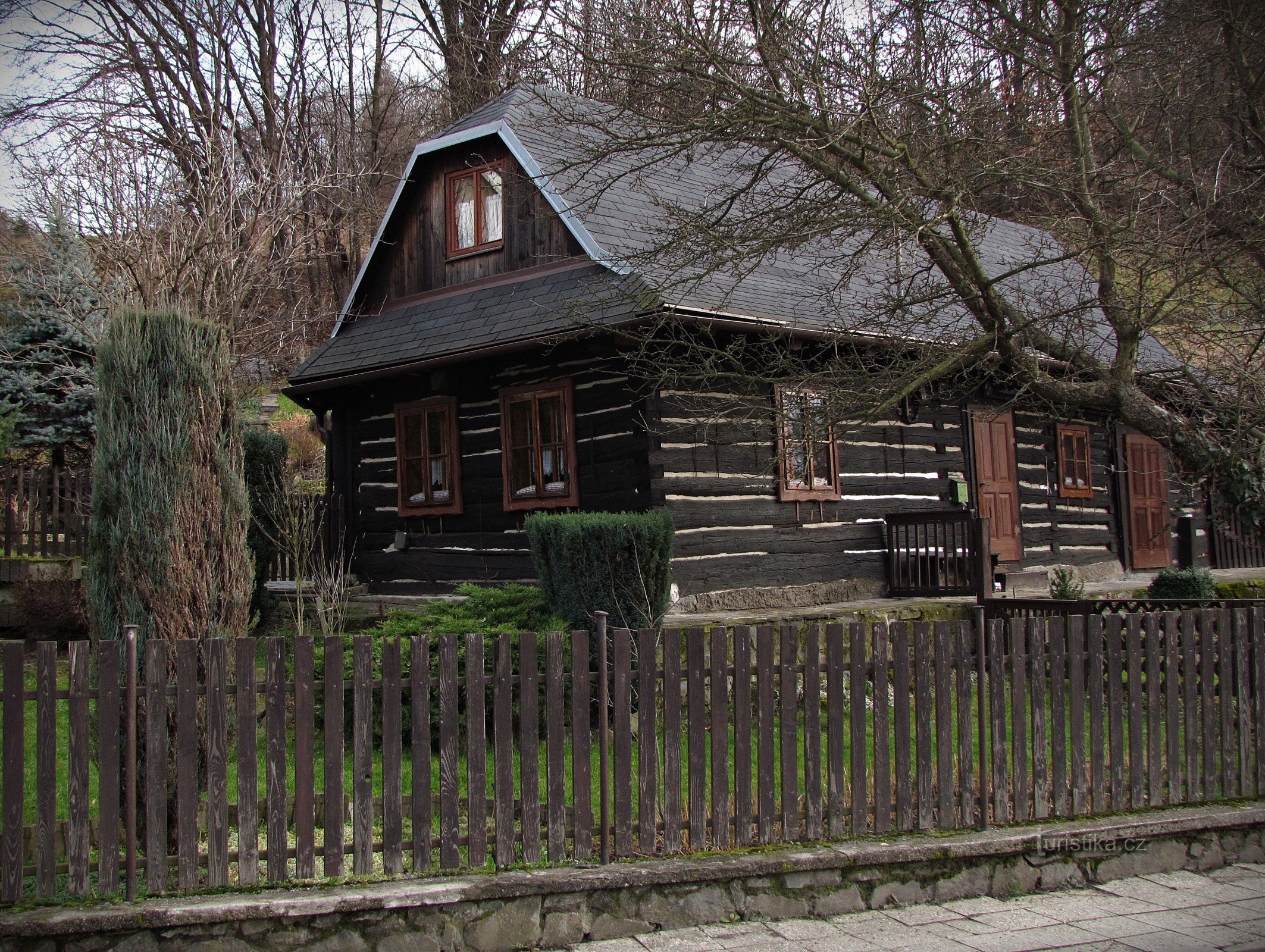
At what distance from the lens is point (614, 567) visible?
8.80m

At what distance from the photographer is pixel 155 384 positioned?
5645 millimetres

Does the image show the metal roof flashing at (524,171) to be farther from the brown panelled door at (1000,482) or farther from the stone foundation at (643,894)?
the stone foundation at (643,894)

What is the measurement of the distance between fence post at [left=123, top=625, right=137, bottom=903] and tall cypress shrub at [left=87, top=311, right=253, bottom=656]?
0.91m

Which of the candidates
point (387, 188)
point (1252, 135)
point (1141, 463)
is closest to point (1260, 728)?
point (1252, 135)

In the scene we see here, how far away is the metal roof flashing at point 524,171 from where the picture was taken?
1180cm

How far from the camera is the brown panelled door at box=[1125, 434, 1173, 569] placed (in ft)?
60.1

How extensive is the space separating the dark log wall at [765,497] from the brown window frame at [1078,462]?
3.31 meters

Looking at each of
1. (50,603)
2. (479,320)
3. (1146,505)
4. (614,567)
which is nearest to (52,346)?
(50,603)

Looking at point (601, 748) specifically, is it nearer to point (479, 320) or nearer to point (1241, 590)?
point (479, 320)

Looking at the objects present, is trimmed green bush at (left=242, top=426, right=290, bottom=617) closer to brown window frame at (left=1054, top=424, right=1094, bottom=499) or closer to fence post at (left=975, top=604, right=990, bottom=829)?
fence post at (left=975, top=604, right=990, bottom=829)

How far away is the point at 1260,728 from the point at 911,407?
7570 millimetres

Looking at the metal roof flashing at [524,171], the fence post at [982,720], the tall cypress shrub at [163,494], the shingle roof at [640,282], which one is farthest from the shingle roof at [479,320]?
the fence post at [982,720]

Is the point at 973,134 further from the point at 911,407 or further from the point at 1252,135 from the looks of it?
the point at 911,407

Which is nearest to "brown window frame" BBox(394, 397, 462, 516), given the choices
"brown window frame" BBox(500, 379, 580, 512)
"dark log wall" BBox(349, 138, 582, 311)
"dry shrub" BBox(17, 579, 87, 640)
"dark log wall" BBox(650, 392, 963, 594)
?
"brown window frame" BBox(500, 379, 580, 512)
